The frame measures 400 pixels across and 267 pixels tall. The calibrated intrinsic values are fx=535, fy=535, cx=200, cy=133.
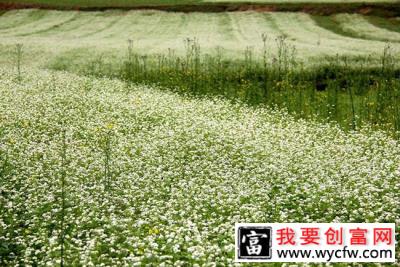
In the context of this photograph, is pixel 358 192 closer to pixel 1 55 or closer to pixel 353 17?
pixel 1 55

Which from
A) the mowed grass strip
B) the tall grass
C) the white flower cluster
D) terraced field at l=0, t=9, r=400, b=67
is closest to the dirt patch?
the mowed grass strip

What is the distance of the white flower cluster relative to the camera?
8539 millimetres

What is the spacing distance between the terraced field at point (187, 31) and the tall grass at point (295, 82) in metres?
2.88

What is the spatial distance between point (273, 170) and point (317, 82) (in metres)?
13.3

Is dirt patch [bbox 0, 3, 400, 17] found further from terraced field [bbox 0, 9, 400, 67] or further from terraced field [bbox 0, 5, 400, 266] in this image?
terraced field [bbox 0, 5, 400, 266]

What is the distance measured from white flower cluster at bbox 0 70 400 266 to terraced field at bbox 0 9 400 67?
44.7ft

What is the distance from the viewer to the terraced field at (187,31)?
32.6 m

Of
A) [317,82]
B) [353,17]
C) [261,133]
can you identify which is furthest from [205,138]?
[353,17]

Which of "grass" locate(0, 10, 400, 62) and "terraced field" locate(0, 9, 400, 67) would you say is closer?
"grass" locate(0, 10, 400, 62)

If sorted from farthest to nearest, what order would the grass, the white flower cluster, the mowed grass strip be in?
the mowed grass strip
the grass
the white flower cluster

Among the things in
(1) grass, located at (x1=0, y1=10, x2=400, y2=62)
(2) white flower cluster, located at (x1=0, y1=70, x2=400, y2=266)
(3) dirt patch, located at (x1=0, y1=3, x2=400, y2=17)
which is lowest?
(2) white flower cluster, located at (x1=0, y1=70, x2=400, y2=266)

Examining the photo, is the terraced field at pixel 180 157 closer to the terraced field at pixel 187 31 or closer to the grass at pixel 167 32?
the grass at pixel 167 32

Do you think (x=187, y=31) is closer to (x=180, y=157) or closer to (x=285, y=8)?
(x=285, y=8)

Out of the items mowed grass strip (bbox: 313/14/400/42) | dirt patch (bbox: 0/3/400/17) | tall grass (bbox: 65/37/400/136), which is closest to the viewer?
tall grass (bbox: 65/37/400/136)
